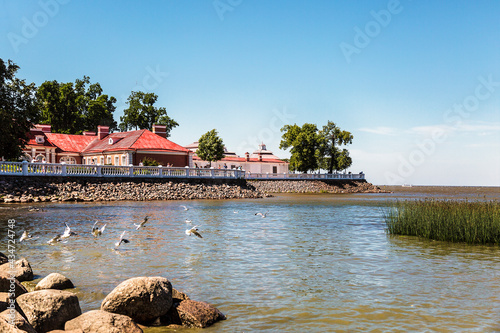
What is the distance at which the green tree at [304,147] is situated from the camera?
83.4 meters

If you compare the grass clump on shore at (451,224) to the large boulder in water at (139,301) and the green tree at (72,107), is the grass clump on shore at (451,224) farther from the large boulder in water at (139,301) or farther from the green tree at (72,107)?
the green tree at (72,107)

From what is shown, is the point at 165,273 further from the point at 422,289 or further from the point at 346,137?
the point at 346,137

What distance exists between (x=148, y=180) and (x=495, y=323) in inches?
1584

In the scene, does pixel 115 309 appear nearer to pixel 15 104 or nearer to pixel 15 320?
pixel 15 320

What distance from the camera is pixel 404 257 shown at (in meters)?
14.5

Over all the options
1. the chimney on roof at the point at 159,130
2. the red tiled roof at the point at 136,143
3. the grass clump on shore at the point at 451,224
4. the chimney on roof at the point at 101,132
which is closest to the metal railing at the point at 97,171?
the red tiled roof at the point at 136,143

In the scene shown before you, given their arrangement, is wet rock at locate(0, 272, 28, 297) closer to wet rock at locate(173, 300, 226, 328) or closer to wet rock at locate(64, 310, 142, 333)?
wet rock at locate(64, 310, 142, 333)

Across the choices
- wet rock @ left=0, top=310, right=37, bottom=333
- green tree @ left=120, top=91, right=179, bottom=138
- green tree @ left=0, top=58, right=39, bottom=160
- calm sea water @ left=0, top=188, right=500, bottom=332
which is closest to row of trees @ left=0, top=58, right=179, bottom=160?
green tree @ left=120, top=91, right=179, bottom=138

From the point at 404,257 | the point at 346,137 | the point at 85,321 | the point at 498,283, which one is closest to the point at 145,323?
the point at 85,321

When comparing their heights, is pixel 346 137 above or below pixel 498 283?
above

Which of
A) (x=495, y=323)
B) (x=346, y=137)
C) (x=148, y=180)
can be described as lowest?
(x=495, y=323)

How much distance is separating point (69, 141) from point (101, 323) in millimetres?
62815

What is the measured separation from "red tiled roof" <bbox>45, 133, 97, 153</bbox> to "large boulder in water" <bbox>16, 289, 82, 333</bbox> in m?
59.4

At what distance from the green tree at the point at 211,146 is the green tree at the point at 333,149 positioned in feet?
72.1
